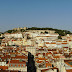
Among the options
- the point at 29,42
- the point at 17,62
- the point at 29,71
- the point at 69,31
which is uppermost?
the point at 69,31

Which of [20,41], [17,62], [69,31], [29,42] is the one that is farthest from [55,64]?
[69,31]

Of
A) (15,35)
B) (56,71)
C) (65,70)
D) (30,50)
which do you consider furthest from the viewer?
(15,35)

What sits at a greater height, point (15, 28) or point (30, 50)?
point (15, 28)

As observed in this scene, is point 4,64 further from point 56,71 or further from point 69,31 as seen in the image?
point 69,31

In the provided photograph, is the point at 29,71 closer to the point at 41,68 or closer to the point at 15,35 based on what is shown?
the point at 41,68

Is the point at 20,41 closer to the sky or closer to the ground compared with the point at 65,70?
closer to the sky

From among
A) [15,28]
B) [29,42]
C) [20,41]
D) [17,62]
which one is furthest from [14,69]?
[15,28]

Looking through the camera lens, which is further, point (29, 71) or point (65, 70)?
point (29, 71)

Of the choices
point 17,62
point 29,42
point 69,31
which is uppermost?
point 69,31

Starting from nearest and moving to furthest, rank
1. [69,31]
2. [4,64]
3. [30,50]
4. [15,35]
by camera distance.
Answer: [4,64] → [30,50] → [15,35] → [69,31]
